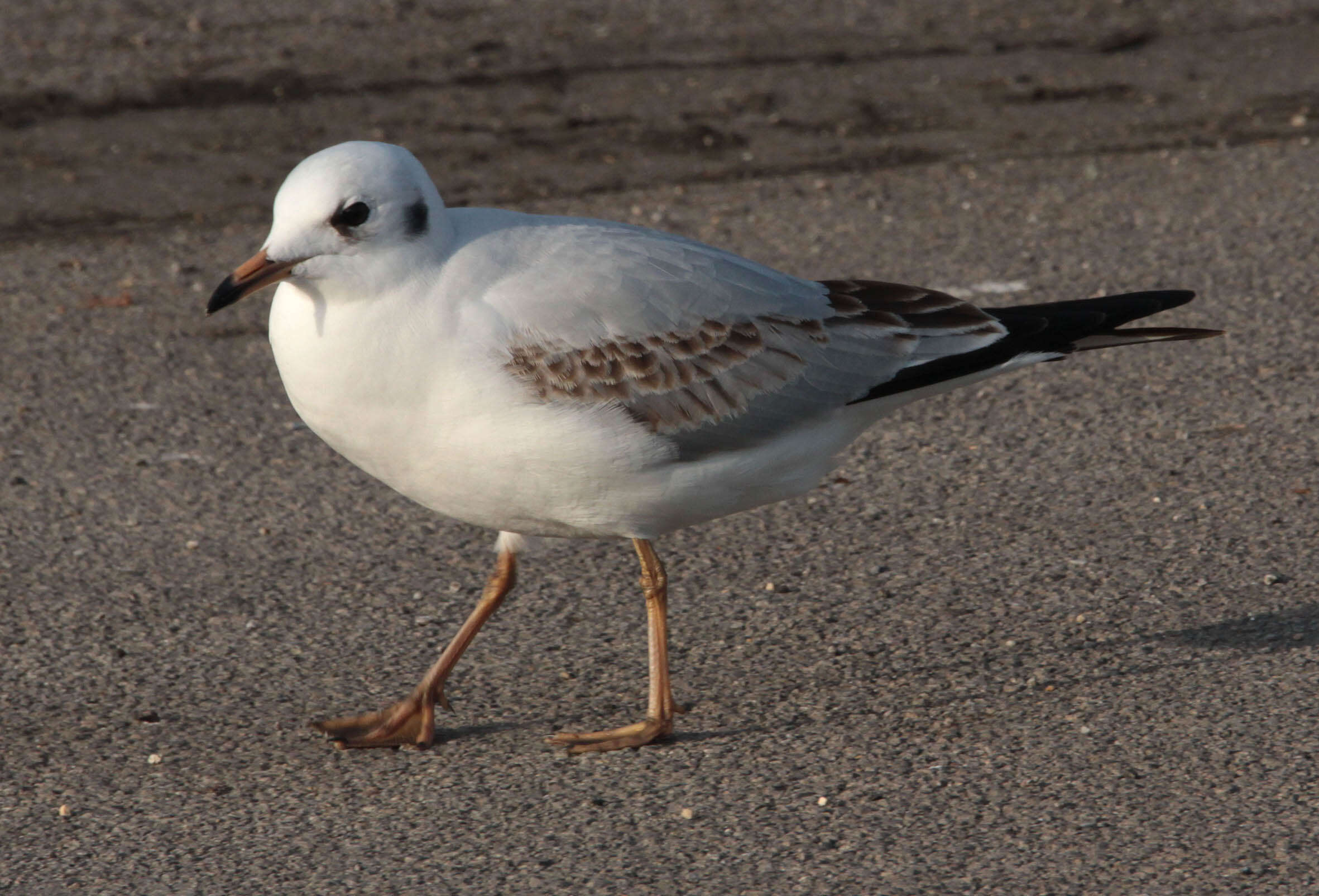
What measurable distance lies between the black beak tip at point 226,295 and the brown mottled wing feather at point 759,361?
68cm

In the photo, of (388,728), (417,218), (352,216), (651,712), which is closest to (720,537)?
(651,712)

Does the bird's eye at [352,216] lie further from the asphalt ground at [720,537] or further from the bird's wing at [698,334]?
the asphalt ground at [720,537]

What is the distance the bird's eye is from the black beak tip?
0.93 ft

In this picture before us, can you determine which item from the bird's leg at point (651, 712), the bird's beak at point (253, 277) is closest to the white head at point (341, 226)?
the bird's beak at point (253, 277)

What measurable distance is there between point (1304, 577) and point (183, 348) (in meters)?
4.55

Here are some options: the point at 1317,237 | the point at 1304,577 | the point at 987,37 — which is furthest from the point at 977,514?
the point at 987,37

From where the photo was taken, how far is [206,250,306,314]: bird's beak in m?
4.18

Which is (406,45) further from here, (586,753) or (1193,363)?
(586,753)

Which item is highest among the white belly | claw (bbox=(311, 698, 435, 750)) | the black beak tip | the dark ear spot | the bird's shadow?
the dark ear spot

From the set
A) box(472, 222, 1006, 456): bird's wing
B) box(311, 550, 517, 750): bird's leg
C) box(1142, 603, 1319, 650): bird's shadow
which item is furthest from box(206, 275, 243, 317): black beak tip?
box(1142, 603, 1319, 650): bird's shadow

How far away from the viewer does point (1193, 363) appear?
690 centimetres

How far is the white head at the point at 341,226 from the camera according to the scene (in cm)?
420

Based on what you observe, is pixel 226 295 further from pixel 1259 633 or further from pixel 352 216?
pixel 1259 633

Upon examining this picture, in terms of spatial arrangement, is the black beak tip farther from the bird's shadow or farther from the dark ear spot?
the bird's shadow
